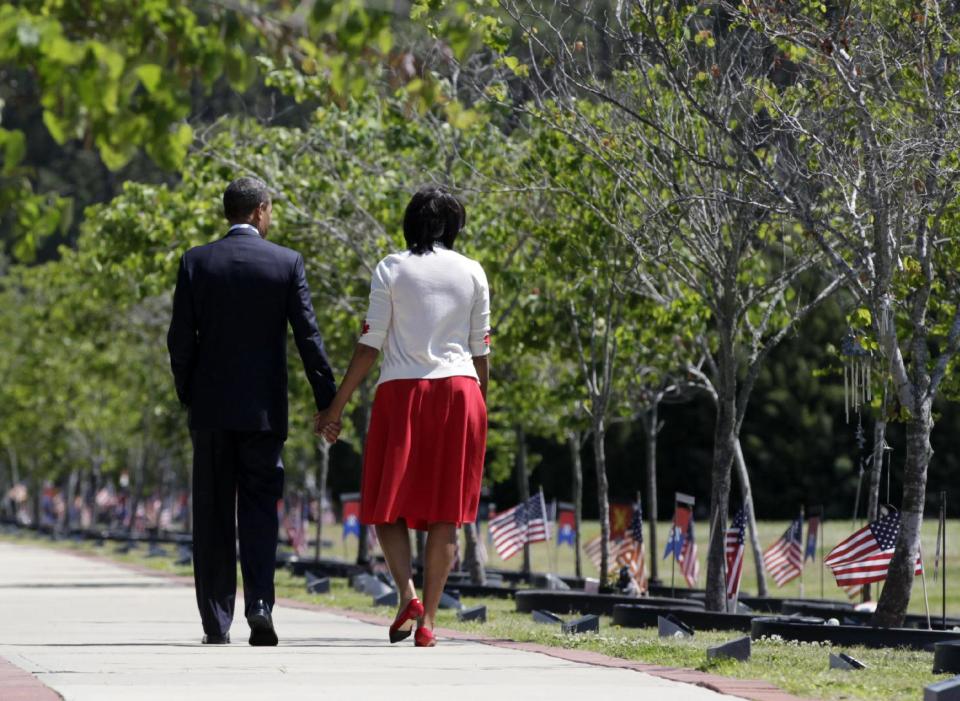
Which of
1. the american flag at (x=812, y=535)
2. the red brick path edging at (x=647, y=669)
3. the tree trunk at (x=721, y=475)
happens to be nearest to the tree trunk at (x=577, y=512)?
the american flag at (x=812, y=535)

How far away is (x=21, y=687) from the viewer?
6.05 metres

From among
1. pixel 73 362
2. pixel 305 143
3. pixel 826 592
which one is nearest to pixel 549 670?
pixel 305 143

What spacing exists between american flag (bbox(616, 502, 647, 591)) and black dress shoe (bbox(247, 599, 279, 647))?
1109 centimetres

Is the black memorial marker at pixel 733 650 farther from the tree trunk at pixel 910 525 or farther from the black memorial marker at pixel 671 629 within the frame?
the tree trunk at pixel 910 525

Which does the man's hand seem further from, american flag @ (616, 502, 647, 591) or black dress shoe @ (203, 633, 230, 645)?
american flag @ (616, 502, 647, 591)

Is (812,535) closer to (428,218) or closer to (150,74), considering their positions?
(428,218)

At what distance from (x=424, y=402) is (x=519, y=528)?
13977 millimetres

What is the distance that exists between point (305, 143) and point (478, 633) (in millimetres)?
11099

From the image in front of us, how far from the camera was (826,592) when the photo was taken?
3144cm

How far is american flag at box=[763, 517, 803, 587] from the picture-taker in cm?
2106

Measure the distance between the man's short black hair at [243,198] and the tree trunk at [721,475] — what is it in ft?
18.6

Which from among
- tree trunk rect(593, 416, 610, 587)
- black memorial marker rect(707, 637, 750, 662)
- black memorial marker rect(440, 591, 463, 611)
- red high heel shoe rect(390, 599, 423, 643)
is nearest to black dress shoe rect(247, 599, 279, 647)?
red high heel shoe rect(390, 599, 423, 643)

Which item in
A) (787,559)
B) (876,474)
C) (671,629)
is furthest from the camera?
(787,559)

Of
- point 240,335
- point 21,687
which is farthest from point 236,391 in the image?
point 21,687
